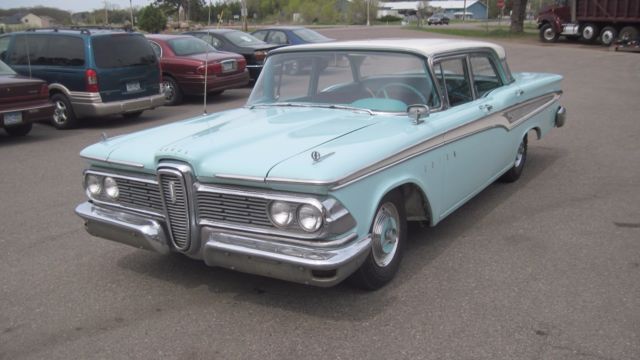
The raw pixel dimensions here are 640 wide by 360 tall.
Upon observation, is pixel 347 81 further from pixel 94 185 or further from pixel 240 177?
pixel 94 185

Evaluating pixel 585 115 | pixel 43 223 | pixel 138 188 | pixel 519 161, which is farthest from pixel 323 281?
pixel 585 115

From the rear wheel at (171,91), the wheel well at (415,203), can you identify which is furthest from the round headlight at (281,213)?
the rear wheel at (171,91)

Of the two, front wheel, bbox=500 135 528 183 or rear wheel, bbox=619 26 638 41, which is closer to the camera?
front wheel, bbox=500 135 528 183

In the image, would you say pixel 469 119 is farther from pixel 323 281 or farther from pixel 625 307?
pixel 323 281

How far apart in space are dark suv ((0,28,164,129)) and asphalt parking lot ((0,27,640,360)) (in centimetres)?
462

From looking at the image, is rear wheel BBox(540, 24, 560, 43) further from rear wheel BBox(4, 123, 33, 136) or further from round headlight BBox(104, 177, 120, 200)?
round headlight BBox(104, 177, 120, 200)

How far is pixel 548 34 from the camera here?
3127 cm

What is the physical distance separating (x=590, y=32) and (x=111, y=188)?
29.4m

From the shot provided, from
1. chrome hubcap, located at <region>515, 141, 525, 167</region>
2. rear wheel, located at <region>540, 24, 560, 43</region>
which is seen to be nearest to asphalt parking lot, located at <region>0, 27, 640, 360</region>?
chrome hubcap, located at <region>515, 141, 525, 167</region>

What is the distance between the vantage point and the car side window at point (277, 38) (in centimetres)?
1701

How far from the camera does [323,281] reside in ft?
11.2

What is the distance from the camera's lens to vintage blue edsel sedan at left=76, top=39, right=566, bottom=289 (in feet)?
11.3

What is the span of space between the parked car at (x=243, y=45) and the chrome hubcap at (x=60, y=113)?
17.0 ft

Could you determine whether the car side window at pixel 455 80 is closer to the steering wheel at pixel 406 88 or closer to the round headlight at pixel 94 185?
the steering wheel at pixel 406 88
